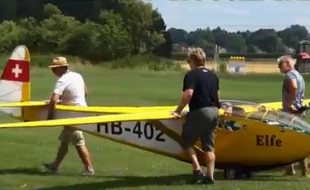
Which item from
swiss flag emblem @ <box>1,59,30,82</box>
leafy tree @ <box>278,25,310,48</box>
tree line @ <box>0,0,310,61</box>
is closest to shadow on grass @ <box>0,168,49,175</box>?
swiss flag emblem @ <box>1,59,30,82</box>

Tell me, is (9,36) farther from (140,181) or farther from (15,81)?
(140,181)

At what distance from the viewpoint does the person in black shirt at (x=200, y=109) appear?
9383 millimetres

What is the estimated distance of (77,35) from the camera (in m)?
82.8

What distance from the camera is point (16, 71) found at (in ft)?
38.9

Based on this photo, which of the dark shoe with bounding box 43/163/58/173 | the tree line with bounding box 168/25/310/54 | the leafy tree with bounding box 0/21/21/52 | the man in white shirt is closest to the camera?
the man in white shirt

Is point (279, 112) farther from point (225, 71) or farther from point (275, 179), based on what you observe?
point (225, 71)

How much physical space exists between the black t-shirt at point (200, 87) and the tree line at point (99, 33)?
7057 cm

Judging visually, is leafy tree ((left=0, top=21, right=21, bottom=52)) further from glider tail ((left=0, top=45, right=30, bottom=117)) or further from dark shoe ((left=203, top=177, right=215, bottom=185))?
dark shoe ((left=203, top=177, right=215, bottom=185))

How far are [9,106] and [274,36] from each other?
14392cm

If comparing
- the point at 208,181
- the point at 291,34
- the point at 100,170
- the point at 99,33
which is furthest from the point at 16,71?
the point at 291,34

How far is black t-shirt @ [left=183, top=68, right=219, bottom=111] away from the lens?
9391 millimetres

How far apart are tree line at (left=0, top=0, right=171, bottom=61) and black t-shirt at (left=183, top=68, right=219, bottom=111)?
70574 millimetres

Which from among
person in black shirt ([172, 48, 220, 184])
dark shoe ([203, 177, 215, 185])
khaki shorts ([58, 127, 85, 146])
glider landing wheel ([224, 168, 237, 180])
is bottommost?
glider landing wheel ([224, 168, 237, 180])

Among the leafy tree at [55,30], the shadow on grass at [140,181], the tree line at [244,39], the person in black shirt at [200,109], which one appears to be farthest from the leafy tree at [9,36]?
the person in black shirt at [200,109]
